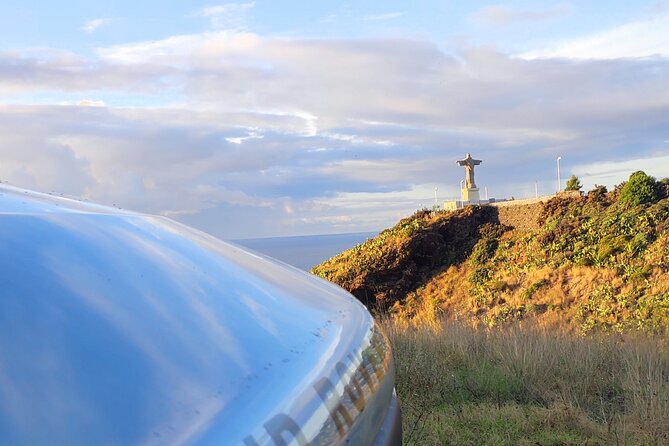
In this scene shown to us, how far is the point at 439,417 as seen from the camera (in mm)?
4895

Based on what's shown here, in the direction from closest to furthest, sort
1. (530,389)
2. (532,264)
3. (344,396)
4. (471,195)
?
1. (344,396)
2. (530,389)
3. (532,264)
4. (471,195)

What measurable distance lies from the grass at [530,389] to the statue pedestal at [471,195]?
23228 millimetres

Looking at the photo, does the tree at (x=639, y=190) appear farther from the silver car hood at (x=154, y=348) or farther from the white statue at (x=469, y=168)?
the silver car hood at (x=154, y=348)

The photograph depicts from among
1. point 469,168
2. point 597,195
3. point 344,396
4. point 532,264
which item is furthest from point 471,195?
point 344,396

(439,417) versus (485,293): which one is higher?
(439,417)

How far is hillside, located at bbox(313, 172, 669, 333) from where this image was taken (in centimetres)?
1812

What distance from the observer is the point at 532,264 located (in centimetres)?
2275

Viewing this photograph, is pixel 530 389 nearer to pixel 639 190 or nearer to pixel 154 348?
pixel 154 348

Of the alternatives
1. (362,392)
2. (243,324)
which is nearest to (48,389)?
(243,324)

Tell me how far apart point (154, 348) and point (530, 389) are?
5267 millimetres

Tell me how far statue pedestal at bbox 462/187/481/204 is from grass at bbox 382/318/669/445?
23228mm

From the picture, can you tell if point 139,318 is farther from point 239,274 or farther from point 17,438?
point 239,274

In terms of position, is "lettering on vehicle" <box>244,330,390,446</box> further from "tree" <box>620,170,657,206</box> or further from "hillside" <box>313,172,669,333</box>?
"tree" <box>620,170,657,206</box>

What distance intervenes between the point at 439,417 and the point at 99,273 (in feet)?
13.6
